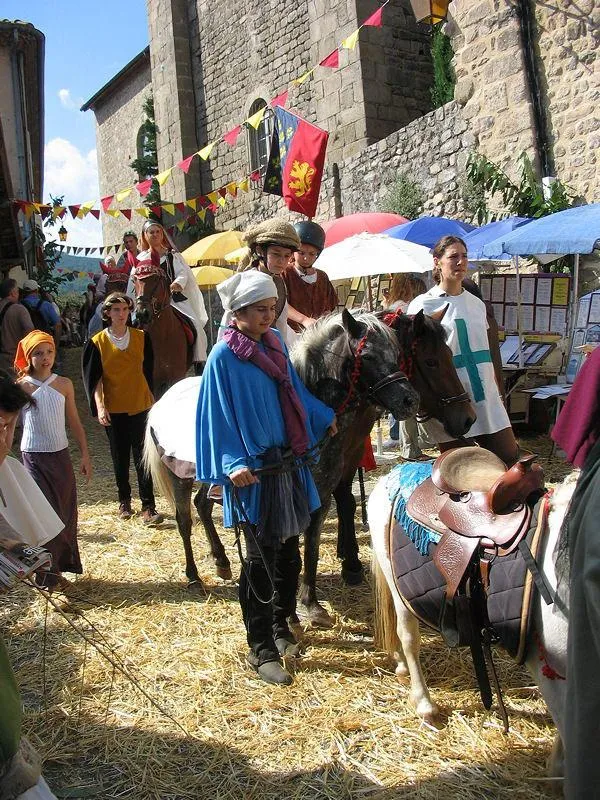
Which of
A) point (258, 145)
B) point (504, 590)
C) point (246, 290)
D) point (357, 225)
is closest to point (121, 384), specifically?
point (246, 290)

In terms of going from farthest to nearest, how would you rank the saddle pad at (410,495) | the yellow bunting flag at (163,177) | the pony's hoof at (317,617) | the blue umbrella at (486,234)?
the yellow bunting flag at (163,177)
the blue umbrella at (486,234)
the pony's hoof at (317,617)
the saddle pad at (410,495)

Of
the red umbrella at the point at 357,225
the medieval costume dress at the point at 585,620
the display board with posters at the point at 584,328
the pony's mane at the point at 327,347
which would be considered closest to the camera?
the medieval costume dress at the point at 585,620

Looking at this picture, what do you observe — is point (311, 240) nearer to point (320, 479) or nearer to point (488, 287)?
point (320, 479)

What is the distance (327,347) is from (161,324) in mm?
3541

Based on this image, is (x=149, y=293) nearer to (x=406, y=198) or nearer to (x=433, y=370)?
(x=433, y=370)

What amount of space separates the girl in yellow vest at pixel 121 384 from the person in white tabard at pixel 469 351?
287 centimetres

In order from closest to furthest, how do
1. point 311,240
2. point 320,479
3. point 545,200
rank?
point 320,479 < point 311,240 < point 545,200

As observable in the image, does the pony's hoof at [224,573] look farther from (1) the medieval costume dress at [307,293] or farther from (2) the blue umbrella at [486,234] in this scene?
(2) the blue umbrella at [486,234]

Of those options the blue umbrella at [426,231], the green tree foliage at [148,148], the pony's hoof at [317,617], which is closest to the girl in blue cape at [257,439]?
the pony's hoof at [317,617]

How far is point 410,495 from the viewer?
2785 mm

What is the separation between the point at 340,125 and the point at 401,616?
13588 mm

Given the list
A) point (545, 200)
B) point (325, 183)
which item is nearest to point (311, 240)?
point (545, 200)

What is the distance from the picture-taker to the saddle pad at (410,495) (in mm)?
2645

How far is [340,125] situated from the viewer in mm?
14531
